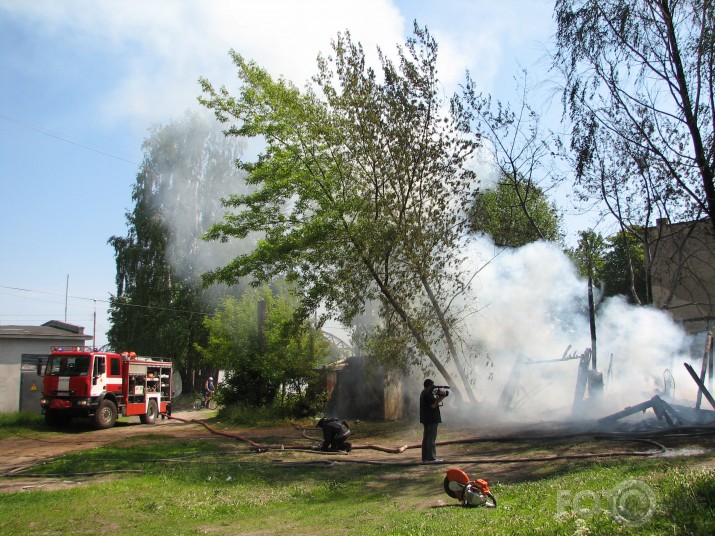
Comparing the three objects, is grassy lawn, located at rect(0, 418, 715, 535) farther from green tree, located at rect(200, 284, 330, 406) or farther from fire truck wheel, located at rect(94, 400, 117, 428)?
green tree, located at rect(200, 284, 330, 406)

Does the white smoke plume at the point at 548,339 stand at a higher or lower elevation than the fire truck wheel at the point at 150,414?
higher

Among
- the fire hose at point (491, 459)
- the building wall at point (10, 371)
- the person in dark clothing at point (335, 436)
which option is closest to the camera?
the fire hose at point (491, 459)

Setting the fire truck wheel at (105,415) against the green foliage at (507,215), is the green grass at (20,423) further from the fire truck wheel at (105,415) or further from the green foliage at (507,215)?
the green foliage at (507,215)

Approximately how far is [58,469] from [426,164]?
13901mm

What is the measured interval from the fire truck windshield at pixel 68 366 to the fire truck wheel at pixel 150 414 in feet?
13.6

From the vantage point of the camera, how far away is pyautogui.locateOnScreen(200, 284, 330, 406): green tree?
26.3 metres

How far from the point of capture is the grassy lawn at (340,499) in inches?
237

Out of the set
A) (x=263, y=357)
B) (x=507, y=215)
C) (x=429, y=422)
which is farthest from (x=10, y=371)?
(x=507, y=215)

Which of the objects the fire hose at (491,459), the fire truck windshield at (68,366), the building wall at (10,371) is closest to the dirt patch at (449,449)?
the fire hose at (491,459)

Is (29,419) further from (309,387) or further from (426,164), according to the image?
(426,164)

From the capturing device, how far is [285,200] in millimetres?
20734

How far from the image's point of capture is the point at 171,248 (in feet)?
144

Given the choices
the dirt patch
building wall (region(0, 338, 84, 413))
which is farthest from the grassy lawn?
building wall (region(0, 338, 84, 413))

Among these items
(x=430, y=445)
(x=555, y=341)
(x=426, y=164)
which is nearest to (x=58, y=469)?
(x=430, y=445)
